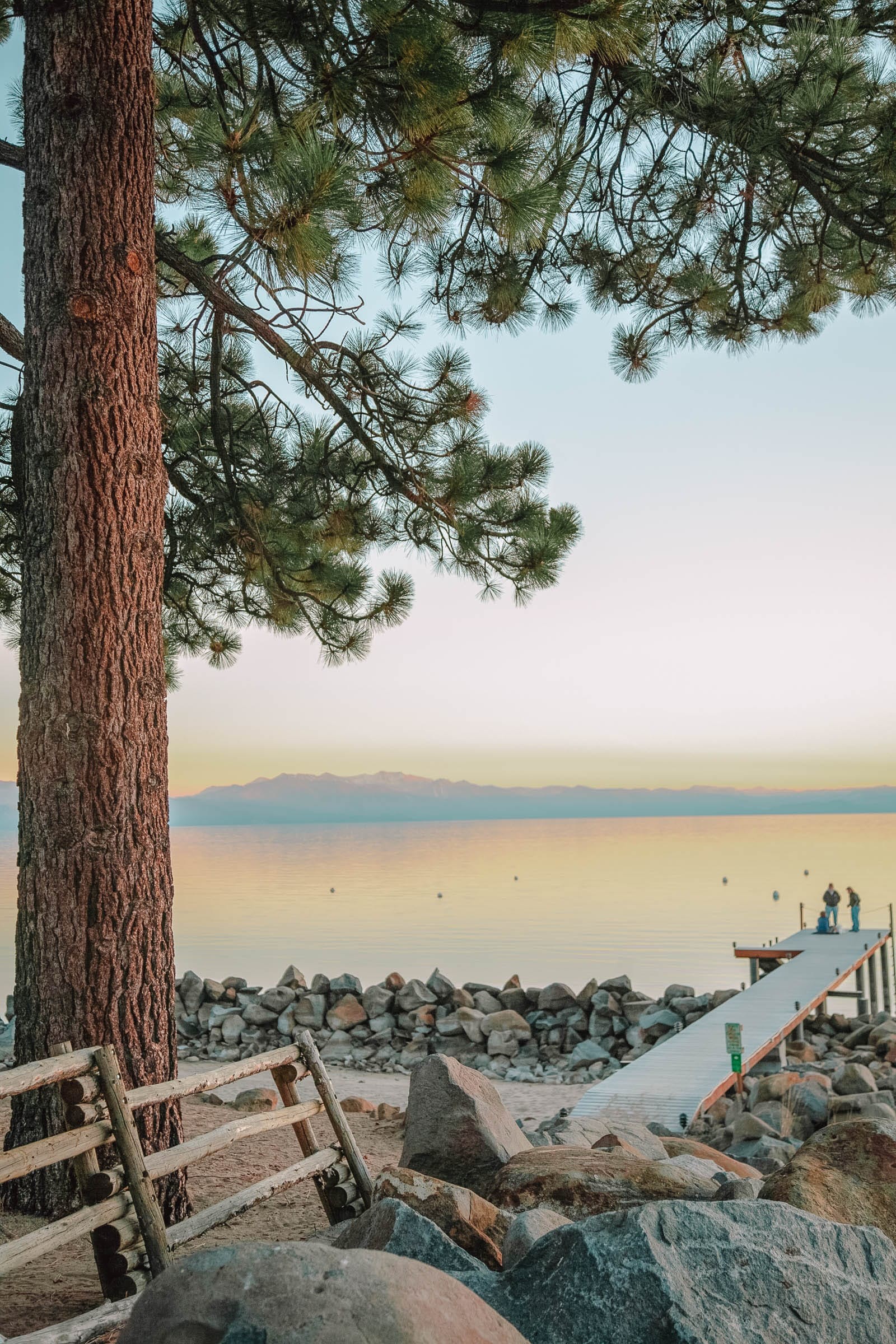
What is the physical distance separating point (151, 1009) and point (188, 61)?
18.6ft

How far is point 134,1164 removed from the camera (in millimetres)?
3102

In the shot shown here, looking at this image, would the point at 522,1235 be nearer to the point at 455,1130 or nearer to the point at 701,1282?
the point at 701,1282

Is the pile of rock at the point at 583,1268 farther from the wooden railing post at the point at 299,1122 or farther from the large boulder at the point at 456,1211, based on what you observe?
the wooden railing post at the point at 299,1122

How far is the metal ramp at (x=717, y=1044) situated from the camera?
8.38 m

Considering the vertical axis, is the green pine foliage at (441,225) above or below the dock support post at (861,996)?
above

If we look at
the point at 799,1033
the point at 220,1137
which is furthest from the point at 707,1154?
→ the point at 799,1033

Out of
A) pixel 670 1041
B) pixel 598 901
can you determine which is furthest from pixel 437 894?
pixel 670 1041

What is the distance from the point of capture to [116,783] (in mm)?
4027

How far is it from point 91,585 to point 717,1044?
339 inches

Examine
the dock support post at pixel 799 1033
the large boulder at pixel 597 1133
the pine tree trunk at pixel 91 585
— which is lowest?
the dock support post at pixel 799 1033

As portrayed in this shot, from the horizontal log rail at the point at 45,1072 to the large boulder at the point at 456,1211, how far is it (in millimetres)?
991

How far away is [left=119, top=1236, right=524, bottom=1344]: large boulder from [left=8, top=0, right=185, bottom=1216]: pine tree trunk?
2140mm

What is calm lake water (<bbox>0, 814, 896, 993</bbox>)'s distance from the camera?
19.7m

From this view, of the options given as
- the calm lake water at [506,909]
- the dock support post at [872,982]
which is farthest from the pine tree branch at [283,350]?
the dock support post at [872,982]
